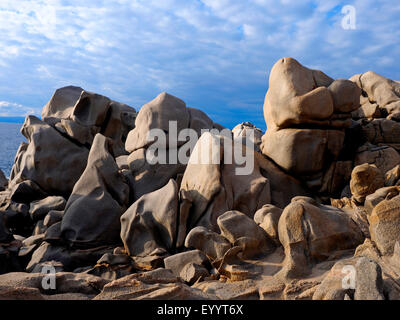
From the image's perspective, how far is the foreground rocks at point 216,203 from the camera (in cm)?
398

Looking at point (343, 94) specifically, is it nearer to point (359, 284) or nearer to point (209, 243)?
point (209, 243)

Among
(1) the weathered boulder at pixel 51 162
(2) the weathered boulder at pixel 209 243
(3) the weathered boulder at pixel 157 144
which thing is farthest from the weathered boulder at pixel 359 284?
(1) the weathered boulder at pixel 51 162

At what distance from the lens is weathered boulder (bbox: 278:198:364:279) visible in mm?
4336

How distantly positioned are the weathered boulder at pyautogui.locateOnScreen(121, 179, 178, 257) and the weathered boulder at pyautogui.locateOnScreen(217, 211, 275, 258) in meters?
1.86

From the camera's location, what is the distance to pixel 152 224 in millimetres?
6906

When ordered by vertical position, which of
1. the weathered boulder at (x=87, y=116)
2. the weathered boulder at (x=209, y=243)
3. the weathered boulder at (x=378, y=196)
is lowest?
the weathered boulder at (x=209, y=243)

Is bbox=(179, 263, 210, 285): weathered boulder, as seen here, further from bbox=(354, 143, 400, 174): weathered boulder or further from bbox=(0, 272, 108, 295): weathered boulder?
bbox=(354, 143, 400, 174): weathered boulder

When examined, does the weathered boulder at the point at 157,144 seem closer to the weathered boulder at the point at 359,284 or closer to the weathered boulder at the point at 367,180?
the weathered boulder at the point at 367,180

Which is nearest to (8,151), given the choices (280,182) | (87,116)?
(87,116)

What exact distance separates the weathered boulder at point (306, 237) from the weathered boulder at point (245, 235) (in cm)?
45

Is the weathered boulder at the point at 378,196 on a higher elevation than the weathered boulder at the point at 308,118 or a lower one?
lower

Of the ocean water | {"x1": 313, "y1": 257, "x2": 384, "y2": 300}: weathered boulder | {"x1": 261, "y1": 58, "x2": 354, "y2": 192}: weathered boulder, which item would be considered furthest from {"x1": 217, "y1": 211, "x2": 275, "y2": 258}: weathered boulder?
the ocean water
